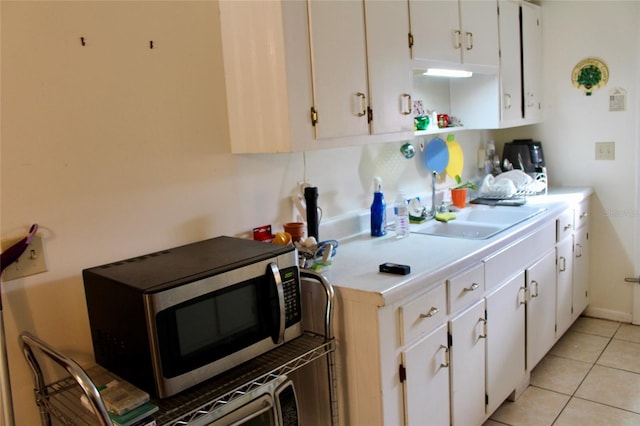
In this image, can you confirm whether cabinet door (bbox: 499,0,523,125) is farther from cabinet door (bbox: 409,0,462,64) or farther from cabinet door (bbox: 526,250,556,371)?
cabinet door (bbox: 526,250,556,371)

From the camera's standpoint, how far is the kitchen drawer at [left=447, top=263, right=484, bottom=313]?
2.02 metres

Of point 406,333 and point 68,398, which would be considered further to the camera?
point 406,333

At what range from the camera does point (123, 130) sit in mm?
1701

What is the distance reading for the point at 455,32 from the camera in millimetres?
2633

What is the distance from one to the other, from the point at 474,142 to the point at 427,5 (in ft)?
4.58

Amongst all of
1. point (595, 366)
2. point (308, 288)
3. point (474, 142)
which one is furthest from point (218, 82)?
point (595, 366)

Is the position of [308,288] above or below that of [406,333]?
above

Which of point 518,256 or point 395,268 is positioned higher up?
point 395,268

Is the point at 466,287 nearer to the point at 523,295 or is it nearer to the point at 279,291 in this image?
the point at 523,295

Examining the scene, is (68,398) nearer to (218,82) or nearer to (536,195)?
(218,82)

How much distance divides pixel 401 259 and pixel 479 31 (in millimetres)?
1512

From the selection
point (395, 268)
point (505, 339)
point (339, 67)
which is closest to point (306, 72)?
point (339, 67)

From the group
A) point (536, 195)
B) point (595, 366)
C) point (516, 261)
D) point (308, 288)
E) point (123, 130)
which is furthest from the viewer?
point (536, 195)

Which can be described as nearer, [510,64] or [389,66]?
[389,66]
